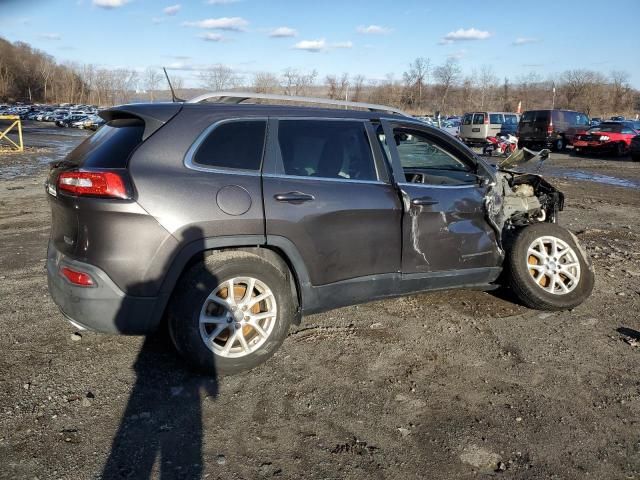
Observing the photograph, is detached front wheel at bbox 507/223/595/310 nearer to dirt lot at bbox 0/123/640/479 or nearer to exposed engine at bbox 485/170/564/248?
dirt lot at bbox 0/123/640/479

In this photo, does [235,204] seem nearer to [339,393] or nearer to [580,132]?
[339,393]

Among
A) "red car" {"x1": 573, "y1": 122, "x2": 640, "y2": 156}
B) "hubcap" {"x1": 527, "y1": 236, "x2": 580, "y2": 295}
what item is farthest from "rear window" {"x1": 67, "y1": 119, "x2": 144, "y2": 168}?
"red car" {"x1": 573, "y1": 122, "x2": 640, "y2": 156}

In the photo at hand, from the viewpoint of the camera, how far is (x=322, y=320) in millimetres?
4527

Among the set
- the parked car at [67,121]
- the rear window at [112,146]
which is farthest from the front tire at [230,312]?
the parked car at [67,121]

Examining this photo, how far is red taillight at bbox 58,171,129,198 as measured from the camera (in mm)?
3113

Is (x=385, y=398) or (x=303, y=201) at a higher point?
(x=303, y=201)

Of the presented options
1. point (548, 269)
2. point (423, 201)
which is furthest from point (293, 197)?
point (548, 269)

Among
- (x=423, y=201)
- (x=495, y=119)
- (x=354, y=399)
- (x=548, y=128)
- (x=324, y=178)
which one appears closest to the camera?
(x=354, y=399)

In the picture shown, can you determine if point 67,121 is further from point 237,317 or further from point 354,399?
point 354,399

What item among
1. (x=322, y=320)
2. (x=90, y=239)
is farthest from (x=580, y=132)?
(x=90, y=239)

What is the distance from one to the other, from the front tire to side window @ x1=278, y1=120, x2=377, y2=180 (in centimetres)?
75

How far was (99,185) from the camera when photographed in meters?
3.12

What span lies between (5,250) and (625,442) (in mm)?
6800

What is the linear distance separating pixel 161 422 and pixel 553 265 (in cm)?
350
